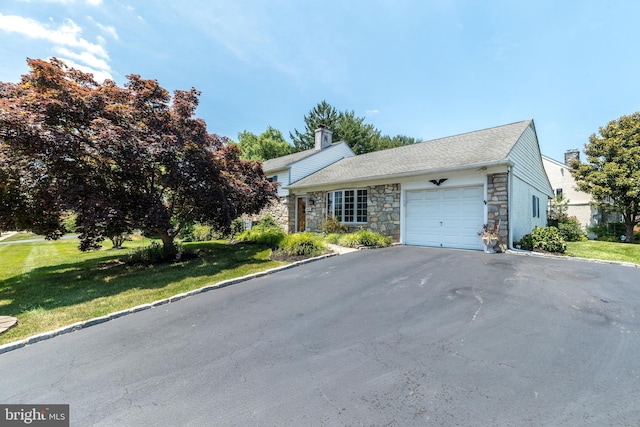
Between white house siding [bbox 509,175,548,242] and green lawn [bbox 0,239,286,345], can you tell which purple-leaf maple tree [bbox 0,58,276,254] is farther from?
white house siding [bbox 509,175,548,242]

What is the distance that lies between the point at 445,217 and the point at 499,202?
6.00 ft

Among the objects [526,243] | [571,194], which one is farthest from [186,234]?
[571,194]

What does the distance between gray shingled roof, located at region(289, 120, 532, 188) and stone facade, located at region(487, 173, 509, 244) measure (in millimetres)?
693

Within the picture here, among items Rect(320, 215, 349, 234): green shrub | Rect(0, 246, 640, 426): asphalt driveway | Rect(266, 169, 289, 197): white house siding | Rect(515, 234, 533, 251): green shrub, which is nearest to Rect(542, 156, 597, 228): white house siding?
Rect(515, 234, 533, 251): green shrub

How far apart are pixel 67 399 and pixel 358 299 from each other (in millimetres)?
3832

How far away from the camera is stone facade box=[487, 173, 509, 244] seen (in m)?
8.58

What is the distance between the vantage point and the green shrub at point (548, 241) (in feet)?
27.6

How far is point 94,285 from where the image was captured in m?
6.32

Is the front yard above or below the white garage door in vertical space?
below

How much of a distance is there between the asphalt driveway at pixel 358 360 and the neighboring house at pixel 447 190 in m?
4.21

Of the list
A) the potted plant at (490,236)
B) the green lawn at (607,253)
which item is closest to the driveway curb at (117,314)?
the potted plant at (490,236)

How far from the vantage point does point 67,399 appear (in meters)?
2.47

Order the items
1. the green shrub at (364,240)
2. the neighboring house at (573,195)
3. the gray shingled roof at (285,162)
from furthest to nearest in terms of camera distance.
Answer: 1. the neighboring house at (573,195)
2. the gray shingled roof at (285,162)
3. the green shrub at (364,240)

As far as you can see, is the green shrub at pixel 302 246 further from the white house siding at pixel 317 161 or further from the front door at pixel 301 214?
the white house siding at pixel 317 161
